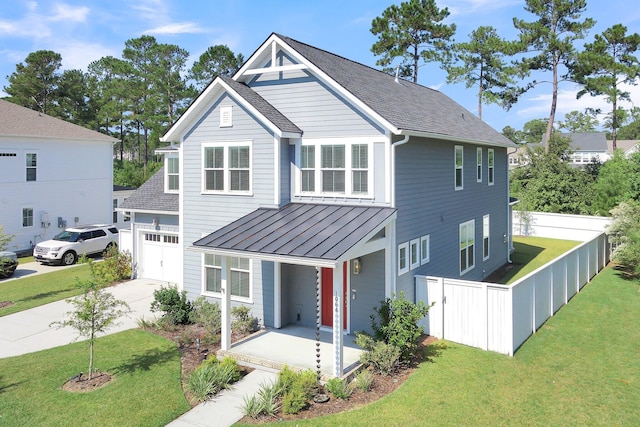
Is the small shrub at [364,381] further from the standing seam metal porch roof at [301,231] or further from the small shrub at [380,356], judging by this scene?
the standing seam metal porch roof at [301,231]

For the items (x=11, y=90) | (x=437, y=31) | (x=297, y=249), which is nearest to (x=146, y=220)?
(x=297, y=249)

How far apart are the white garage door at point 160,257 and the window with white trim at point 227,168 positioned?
17.0ft

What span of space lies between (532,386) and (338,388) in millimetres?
3970

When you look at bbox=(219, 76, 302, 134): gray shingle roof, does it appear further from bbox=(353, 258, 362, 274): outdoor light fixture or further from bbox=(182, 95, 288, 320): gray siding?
bbox=(353, 258, 362, 274): outdoor light fixture

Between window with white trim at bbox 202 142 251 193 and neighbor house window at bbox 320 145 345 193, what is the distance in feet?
7.18

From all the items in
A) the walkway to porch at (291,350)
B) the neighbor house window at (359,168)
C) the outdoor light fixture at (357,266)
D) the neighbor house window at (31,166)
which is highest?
the neighbor house window at (31,166)

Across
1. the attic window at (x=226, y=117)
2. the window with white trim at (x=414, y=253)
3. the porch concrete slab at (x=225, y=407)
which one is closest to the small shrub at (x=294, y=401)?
the porch concrete slab at (x=225, y=407)

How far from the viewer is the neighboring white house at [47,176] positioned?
85.3ft

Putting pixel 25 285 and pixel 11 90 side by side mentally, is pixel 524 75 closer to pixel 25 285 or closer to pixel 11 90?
pixel 25 285

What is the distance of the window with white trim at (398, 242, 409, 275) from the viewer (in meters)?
12.5

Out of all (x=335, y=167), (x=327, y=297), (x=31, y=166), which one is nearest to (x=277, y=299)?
(x=327, y=297)

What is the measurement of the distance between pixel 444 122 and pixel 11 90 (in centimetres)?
4992

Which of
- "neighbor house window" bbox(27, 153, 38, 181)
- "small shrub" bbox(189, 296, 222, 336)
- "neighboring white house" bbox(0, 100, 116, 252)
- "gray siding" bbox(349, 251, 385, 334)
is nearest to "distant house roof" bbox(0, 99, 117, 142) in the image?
"neighboring white house" bbox(0, 100, 116, 252)

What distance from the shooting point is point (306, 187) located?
13391 millimetres
